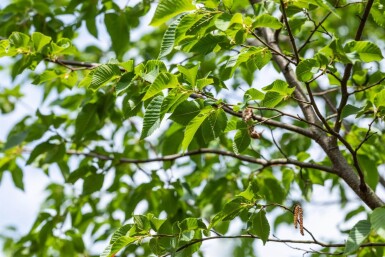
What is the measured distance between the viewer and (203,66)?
282 cm

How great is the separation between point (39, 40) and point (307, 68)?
78 cm

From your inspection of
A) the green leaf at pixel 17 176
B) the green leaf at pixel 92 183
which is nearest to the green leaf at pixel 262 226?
the green leaf at pixel 92 183

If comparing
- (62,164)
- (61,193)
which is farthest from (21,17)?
(61,193)

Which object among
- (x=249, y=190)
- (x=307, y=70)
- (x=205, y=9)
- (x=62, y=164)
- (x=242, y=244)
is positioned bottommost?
(x=242, y=244)

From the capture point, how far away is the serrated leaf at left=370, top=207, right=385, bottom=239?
1.26 meters

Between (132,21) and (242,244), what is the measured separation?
119 centimetres

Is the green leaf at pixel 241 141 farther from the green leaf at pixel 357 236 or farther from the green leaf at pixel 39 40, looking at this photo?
the green leaf at pixel 39 40

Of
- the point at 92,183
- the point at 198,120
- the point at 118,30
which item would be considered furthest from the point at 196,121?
the point at 118,30

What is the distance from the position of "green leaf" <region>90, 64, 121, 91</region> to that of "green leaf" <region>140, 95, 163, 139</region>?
161 mm

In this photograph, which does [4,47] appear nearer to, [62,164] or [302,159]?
[62,164]

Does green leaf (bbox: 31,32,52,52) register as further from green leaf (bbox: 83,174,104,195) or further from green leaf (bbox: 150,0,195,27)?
green leaf (bbox: 83,174,104,195)

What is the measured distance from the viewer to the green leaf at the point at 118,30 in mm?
2361

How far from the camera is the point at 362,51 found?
1.46 metres

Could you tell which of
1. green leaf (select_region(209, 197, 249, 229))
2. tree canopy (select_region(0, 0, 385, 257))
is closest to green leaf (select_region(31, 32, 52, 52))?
tree canopy (select_region(0, 0, 385, 257))
